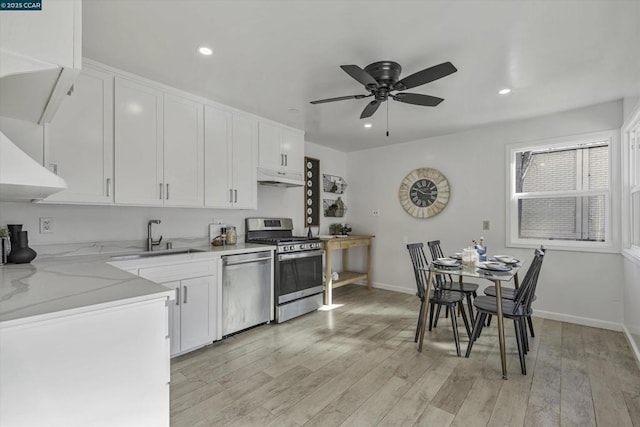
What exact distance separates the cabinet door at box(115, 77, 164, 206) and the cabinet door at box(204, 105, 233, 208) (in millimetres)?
463

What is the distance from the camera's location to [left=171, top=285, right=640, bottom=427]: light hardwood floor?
188 cm

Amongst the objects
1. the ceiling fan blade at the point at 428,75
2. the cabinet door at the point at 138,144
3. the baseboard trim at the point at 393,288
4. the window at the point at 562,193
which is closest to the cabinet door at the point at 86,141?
the cabinet door at the point at 138,144

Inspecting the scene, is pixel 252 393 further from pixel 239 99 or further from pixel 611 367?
pixel 611 367

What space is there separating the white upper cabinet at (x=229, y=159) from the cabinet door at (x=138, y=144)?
0.49m

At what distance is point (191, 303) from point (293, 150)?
2305 millimetres

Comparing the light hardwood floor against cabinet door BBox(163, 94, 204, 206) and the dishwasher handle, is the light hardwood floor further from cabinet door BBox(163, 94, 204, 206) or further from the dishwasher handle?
cabinet door BBox(163, 94, 204, 206)

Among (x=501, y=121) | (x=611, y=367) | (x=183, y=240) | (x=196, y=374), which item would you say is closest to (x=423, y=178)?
(x=501, y=121)

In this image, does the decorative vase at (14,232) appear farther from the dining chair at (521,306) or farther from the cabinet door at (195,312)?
the dining chair at (521,306)

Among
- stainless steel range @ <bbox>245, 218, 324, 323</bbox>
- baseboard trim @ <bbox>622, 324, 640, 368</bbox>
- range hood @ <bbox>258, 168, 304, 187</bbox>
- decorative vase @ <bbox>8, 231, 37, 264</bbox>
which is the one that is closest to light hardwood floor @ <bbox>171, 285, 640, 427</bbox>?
baseboard trim @ <bbox>622, 324, 640, 368</bbox>

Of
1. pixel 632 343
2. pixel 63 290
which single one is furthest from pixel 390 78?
pixel 632 343

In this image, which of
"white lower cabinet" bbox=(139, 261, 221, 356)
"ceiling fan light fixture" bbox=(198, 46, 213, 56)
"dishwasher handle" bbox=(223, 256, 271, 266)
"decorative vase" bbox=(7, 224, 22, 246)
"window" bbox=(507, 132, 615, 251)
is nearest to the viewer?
"decorative vase" bbox=(7, 224, 22, 246)

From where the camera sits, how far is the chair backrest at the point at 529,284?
241 centimetres

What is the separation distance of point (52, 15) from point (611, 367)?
4135mm

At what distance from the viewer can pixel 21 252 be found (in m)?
1.97
